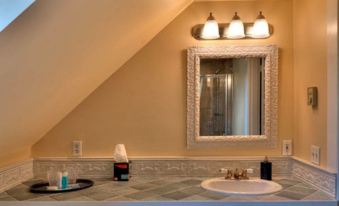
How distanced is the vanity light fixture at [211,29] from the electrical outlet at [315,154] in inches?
38.1

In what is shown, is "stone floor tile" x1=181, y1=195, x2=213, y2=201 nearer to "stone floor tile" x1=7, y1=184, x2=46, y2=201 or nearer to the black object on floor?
the black object on floor

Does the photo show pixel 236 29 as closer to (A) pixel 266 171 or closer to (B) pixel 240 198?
(A) pixel 266 171

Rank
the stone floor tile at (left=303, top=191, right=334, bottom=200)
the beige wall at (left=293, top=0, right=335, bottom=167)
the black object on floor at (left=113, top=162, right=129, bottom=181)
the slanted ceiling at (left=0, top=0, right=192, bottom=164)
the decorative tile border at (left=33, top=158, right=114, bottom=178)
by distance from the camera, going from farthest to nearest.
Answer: the decorative tile border at (left=33, top=158, right=114, bottom=178)
the black object on floor at (left=113, top=162, right=129, bottom=181)
the beige wall at (left=293, top=0, right=335, bottom=167)
the stone floor tile at (left=303, top=191, right=334, bottom=200)
the slanted ceiling at (left=0, top=0, right=192, bottom=164)

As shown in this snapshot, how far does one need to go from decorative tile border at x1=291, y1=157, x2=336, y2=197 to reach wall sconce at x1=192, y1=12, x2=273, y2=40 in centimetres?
91

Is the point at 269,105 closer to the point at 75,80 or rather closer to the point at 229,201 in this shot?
the point at 229,201

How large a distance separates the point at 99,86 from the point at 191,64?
0.68 m

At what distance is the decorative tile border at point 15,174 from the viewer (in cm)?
201

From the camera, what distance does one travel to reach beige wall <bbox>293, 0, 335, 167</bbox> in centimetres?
192

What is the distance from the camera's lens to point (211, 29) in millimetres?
2303

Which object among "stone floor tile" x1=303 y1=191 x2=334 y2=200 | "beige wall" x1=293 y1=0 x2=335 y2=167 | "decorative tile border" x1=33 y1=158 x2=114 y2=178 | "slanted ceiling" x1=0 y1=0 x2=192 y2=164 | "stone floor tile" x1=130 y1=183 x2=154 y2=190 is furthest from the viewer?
"decorative tile border" x1=33 y1=158 x2=114 y2=178

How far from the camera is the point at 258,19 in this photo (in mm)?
2293

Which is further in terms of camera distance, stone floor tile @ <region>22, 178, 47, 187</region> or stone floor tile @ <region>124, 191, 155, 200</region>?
stone floor tile @ <region>22, 178, 47, 187</region>

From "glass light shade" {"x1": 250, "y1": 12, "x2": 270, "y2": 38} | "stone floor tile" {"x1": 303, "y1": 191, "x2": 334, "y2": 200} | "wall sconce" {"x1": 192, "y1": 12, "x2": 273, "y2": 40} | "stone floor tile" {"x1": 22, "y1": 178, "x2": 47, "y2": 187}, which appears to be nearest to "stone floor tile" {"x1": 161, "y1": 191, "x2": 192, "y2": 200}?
"stone floor tile" {"x1": 303, "y1": 191, "x2": 334, "y2": 200}

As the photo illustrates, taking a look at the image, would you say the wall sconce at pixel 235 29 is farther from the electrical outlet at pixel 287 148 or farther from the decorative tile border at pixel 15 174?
the decorative tile border at pixel 15 174
